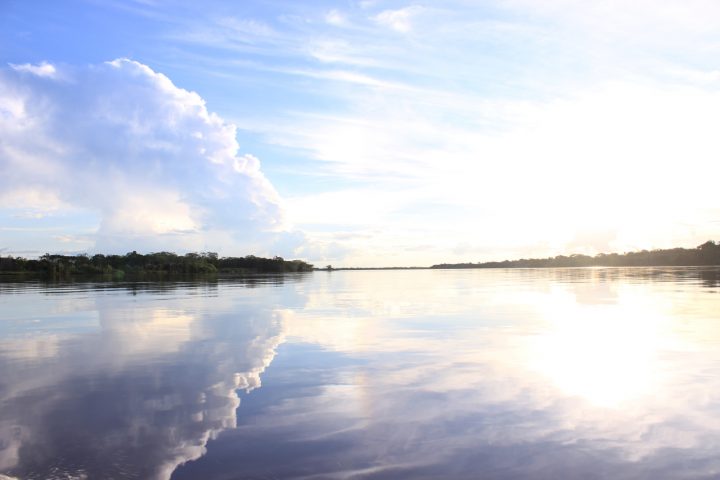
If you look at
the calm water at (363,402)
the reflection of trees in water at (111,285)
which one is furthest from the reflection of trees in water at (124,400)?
the reflection of trees in water at (111,285)

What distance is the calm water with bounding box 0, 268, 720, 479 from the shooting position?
26.4 feet

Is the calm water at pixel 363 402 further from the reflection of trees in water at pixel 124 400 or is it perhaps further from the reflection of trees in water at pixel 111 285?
the reflection of trees in water at pixel 111 285

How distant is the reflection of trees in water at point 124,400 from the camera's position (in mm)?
8188

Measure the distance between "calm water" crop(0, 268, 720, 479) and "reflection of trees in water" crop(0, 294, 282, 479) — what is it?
0.05 metres

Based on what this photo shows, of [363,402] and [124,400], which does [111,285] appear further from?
[363,402]

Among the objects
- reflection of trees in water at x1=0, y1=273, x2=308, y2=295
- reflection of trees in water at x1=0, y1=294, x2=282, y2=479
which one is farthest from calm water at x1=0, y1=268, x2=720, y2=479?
reflection of trees in water at x1=0, y1=273, x2=308, y2=295

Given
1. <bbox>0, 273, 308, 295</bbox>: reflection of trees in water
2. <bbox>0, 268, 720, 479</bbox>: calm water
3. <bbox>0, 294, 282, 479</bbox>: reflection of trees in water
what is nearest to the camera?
<bbox>0, 268, 720, 479</bbox>: calm water

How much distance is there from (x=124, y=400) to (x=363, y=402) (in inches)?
215

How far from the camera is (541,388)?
41.2 ft

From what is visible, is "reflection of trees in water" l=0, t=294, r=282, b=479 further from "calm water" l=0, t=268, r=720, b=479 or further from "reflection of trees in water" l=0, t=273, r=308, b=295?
"reflection of trees in water" l=0, t=273, r=308, b=295

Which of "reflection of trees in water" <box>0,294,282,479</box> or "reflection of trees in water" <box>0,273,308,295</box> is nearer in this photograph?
"reflection of trees in water" <box>0,294,282,479</box>

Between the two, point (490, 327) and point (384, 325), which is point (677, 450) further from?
point (384, 325)

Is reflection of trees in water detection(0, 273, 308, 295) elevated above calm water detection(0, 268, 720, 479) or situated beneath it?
elevated above

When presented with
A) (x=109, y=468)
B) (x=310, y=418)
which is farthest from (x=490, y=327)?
(x=109, y=468)
